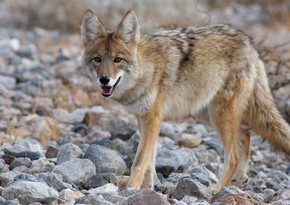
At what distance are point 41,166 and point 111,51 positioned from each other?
4.31 feet

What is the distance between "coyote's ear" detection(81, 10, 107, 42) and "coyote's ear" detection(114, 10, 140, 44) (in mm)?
168

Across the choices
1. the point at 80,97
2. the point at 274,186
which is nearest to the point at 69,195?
the point at 274,186

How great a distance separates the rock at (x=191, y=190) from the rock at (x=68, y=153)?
4.08 ft

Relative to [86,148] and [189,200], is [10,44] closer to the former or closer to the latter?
[86,148]

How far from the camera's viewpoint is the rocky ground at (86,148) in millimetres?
5652

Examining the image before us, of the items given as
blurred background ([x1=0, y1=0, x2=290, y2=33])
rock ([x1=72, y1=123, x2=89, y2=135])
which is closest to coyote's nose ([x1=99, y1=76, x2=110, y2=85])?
rock ([x1=72, y1=123, x2=89, y2=135])

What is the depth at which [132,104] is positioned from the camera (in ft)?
22.4

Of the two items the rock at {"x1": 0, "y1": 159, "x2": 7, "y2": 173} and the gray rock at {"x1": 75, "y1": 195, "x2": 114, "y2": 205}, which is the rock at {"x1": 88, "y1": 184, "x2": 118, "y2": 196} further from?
the rock at {"x1": 0, "y1": 159, "x2": 7, "y2": 173}

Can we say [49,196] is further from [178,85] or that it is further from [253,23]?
[253,23]

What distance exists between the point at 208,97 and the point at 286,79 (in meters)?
2.98

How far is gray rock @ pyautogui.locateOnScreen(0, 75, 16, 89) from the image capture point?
37.2ft

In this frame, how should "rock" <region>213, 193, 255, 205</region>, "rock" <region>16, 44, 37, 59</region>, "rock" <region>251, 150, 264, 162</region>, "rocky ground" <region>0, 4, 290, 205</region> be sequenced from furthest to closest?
"rock" <region>16, 44, 37, 59</region> → "rock" <region>251, 150, 264, 162</region> → "rocky ground" <region>0, 4, 290, 205</region> → "rock" <region>213, 193, 255, 205</region>

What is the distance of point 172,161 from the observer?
717cm

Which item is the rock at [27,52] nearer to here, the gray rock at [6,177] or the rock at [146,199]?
the gray rock at [6,177]
